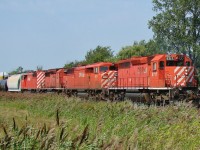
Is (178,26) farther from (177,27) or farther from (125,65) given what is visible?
(125,65)

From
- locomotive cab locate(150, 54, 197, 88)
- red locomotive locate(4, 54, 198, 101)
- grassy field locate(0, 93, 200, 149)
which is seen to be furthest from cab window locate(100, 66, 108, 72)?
grassy field locate(0, 93, 200, 149)

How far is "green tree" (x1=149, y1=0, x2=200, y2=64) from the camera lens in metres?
54.7

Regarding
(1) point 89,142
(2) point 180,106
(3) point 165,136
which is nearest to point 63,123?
(1) point 89,142

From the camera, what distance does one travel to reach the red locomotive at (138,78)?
25891 millimetres

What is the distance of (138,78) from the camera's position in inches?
1144

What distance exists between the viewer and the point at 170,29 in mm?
55812

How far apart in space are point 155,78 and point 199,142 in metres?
18.8

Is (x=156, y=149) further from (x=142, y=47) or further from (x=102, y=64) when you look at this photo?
(x=142, y=47)

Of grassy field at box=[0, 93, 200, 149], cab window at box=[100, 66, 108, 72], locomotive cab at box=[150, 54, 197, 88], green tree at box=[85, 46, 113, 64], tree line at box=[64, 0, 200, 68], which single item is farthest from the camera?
green tree at box=[85, 46, 113, 64]

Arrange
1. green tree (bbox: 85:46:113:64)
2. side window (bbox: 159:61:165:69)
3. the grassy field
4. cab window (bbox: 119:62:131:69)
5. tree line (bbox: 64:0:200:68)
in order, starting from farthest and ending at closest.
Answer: green tree (bbox: 85:46:113:64) < tree line (bbox: 64:0:200:68) < cab window (bbox: 119:62:131:69) < side window (bbox: 159:61:165:69) < the grassy field

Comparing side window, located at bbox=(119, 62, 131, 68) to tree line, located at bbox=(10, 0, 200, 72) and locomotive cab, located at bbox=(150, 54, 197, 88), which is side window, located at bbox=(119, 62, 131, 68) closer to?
locomotive cab, located at bbox=(150, 54, 197, 88)

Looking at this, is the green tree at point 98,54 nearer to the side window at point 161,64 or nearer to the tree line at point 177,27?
the tree line at point 177,27

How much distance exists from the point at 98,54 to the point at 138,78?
8165 centimetres

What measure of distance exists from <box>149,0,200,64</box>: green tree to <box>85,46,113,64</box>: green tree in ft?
170
